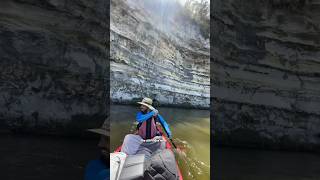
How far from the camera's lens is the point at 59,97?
774cm

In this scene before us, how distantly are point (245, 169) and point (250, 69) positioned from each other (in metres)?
2.82

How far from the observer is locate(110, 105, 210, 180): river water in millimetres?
3648

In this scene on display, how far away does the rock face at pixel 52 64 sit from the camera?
7.45m

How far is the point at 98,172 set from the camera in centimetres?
345

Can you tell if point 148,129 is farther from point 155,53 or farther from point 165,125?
point 155,53

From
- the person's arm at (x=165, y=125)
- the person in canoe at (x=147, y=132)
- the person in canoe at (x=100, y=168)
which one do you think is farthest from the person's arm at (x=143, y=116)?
the person in canoe at (x=100, y=168)

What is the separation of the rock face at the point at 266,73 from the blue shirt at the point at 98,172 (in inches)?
184

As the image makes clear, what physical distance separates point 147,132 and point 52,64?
15.1 feet

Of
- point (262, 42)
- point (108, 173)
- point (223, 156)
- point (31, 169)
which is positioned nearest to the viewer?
point (108, 173)

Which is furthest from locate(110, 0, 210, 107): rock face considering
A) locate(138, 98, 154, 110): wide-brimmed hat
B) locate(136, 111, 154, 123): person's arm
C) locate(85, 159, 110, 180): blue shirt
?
locate(85, 159, 110, 180): blue shirt

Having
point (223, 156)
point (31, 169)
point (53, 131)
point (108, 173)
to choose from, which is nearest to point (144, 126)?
point (108, 173)

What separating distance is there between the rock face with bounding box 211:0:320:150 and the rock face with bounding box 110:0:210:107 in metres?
4.03

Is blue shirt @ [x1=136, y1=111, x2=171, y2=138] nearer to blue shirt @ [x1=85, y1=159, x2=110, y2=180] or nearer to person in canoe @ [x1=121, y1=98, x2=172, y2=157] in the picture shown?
person in canoe @ [x1=121, y1=98, x2=172, y2=157]

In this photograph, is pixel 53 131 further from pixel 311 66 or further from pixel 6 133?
pixel 311 66
